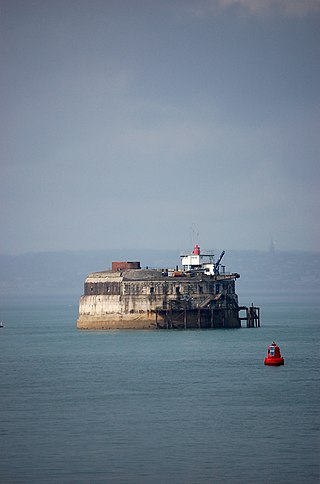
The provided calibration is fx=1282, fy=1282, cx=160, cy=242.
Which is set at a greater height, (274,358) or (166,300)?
(166,300)

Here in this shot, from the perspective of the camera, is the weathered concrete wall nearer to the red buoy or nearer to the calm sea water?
the calm sea water

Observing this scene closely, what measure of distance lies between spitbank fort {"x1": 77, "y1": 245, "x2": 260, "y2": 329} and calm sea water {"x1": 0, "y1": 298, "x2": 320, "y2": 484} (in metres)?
10.8

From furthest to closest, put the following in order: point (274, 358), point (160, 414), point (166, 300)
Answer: point (166, 300)
point (274, 358)
point (160, 414)

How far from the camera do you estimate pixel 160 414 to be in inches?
2279

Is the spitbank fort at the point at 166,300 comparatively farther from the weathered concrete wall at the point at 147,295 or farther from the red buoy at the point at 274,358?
the red buoy at the point at 274,358

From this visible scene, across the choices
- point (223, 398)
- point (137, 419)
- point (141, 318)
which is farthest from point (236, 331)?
point (137, 419)

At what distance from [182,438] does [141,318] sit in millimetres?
56791

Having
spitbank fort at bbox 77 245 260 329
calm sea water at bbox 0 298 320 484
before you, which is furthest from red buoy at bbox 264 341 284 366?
spitbank fort at bbox 77 245 260 329

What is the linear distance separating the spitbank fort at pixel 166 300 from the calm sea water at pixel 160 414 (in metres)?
10.8

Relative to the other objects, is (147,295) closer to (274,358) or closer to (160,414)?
(274,358)

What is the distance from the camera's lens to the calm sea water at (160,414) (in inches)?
1817

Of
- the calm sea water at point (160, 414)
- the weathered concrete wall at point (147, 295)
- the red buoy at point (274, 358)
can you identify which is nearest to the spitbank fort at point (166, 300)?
the weathered concrete wall at point (147, 295)

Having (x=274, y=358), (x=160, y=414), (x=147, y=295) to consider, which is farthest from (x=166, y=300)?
(x=160, y=414)

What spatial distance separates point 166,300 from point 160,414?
162ft
